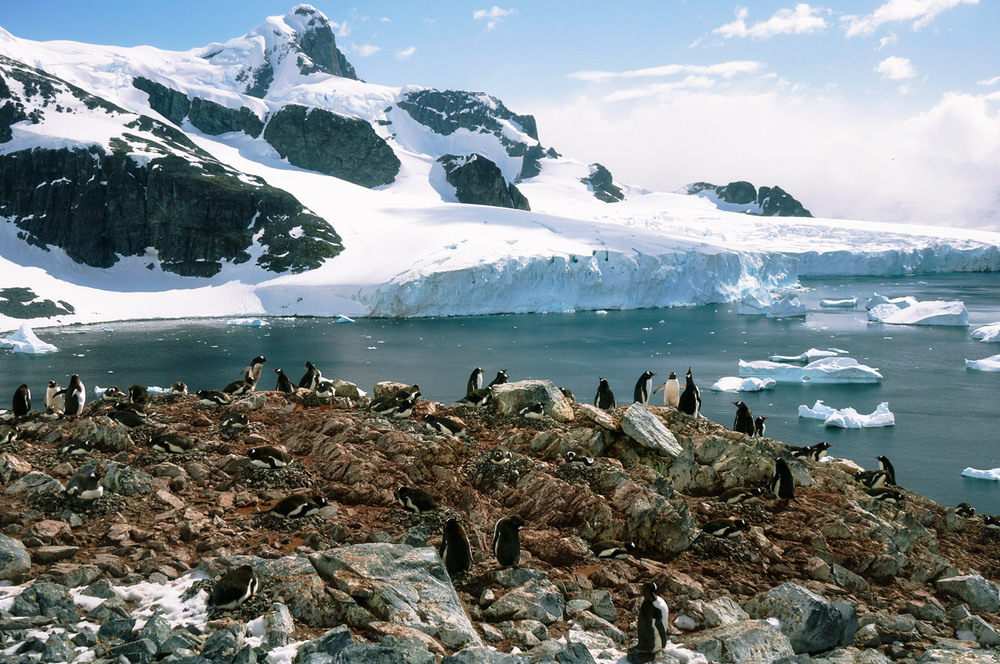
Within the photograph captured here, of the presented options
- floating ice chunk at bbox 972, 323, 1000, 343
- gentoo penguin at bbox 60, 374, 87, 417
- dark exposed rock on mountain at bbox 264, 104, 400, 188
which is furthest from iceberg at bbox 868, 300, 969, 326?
dark exposed rock on mountain at bbox 264, 104, 400, 188

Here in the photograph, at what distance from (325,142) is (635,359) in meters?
85.6

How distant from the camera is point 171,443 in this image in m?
9.28

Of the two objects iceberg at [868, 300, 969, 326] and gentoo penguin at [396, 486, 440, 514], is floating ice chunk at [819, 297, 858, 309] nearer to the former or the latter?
iceberg at [868, 300, 969, 326]

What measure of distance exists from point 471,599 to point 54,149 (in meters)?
88.8

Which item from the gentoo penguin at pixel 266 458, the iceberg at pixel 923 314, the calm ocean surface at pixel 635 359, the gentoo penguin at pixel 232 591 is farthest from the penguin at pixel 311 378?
the iceberg at pixel 923 314

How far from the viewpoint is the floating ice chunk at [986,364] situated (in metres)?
34.7

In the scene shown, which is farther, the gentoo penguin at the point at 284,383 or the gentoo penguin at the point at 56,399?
the gentoo penguin at the point at 284,383

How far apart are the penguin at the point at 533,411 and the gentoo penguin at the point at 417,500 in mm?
3082

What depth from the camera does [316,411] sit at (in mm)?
11766

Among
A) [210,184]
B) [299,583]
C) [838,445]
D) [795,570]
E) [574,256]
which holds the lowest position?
[838,445]

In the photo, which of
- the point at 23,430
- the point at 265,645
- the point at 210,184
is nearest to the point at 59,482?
the point at 23,430

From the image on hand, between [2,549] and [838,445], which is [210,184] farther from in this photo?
[2,549]

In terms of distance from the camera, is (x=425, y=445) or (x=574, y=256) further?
(x=574, y=256)

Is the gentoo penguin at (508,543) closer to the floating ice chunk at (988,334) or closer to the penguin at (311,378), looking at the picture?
the penguin at (311,378)
